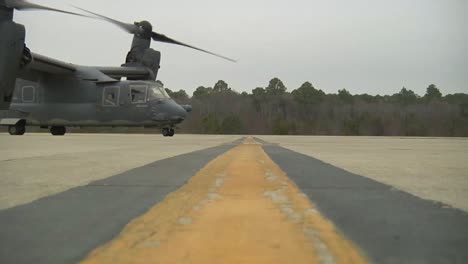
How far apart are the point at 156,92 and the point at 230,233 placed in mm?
21107

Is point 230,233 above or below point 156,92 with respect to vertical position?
below

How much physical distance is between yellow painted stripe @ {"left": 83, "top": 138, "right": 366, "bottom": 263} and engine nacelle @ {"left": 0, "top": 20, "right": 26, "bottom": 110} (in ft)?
11.4

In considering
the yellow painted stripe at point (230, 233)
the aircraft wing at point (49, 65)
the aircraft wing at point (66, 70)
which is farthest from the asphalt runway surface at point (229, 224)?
the aircraft wing at point (49, 65)

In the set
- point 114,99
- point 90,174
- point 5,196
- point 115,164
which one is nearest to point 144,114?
point 114,99

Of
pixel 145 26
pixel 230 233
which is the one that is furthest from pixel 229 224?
pixel 145 26

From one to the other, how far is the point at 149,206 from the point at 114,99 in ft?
63.3

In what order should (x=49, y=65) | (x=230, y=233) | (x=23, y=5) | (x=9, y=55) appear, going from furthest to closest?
(x=49, y=65) → (x=23, y=5) → (x=9, y=55) → (x=230, y=233)

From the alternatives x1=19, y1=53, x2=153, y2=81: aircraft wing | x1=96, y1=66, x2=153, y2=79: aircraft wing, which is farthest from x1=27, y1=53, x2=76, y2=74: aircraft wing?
x1=96, y1=66, x2=153, y2=79: aircraft wing

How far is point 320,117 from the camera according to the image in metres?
90.8

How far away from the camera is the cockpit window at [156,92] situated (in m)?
23.7

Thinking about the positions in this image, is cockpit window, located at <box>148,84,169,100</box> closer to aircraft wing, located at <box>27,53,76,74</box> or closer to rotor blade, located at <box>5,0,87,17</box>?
aircraft wing, located at <box>27,53,76,74</box>

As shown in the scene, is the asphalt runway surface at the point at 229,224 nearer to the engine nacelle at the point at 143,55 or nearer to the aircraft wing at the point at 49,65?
the aircraft wing at the point at 49,65

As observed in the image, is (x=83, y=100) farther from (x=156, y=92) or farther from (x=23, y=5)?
(x=23, y=5)

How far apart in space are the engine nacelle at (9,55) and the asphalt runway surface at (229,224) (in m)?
1.97
